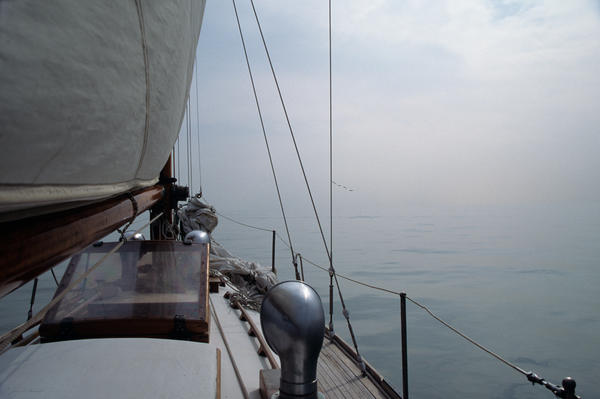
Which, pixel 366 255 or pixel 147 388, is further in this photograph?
pixel 366 255

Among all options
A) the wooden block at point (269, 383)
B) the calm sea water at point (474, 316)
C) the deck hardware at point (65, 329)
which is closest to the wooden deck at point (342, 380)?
the wooden block at point (269, 383)

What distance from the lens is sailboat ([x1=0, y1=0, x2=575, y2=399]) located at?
0.49 m

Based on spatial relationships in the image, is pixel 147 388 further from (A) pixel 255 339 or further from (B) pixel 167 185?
(B) pixel 167 185

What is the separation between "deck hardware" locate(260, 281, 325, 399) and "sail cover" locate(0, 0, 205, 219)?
114cm

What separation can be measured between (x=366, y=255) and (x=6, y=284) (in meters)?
25.7

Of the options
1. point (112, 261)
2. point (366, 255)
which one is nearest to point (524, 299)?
point (366, 255)

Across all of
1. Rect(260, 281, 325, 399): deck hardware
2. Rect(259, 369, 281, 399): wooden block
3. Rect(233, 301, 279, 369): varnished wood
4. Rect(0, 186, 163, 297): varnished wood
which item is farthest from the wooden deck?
Rect(0, 186, 163, 297): varnished wood

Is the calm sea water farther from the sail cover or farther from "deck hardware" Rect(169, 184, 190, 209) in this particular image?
the sail cover

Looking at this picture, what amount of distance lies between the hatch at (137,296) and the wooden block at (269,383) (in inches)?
17.8

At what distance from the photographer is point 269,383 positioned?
212 centimetres

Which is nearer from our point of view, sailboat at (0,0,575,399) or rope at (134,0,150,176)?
sailboat at (0,0,575,399)

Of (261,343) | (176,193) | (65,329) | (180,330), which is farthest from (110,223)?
(176,193)

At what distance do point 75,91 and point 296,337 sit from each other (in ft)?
5.14

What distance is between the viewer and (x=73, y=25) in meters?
0.52
